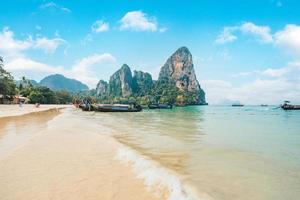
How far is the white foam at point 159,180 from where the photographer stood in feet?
17.9

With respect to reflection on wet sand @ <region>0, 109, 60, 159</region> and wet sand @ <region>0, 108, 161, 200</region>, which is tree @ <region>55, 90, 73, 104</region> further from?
wet sand @ <region>0, 108, 161, 200</region>

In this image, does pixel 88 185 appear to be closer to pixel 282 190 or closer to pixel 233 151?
pixel 282 190

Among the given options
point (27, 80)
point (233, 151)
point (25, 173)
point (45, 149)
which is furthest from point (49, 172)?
point (27, 80)

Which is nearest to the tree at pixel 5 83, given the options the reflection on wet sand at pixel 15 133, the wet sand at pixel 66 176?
the reflection on wet sand at pixel 15 133

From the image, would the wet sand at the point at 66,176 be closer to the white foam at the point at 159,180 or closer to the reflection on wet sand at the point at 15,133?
the white foam at the point at 159,180

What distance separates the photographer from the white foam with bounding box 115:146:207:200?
215 inches

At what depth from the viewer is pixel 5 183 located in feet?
20.0

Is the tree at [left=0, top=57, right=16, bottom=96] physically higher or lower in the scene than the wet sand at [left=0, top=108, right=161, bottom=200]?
higher

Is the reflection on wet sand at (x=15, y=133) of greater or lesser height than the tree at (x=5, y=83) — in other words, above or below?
below

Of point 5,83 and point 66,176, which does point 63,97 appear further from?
point 66,176

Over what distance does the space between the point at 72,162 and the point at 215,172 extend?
425cm

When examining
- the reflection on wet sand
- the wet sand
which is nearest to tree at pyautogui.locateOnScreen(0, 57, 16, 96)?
the reflection on wet sand

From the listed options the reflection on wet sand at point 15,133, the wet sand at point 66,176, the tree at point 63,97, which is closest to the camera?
the wet sand at point 66,176

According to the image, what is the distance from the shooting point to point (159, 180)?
6.35m
